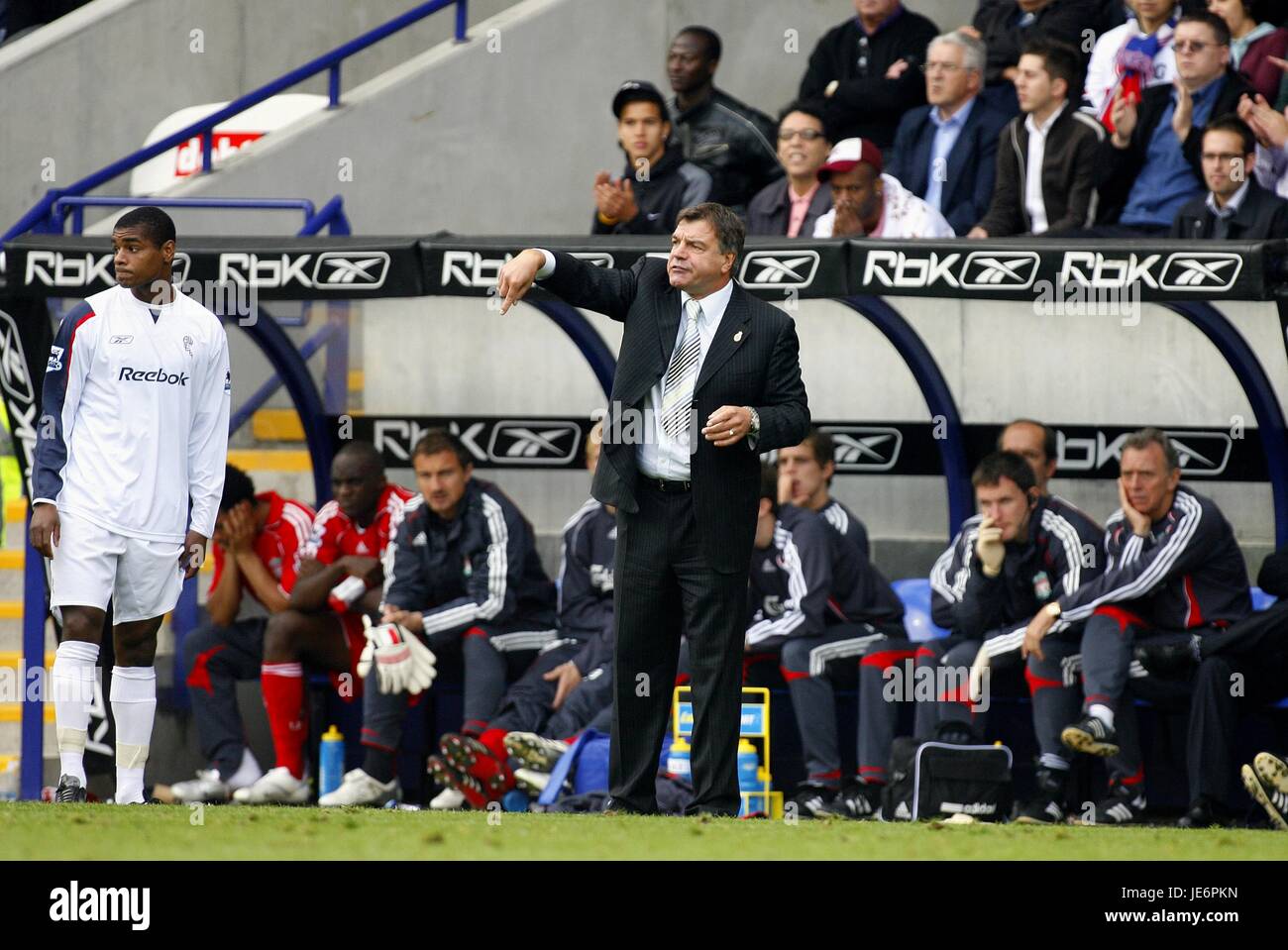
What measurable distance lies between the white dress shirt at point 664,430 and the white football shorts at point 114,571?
1.71 m

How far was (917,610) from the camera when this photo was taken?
356 inches

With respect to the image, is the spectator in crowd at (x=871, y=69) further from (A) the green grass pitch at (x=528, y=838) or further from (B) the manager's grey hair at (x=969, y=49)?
(A) the green grass pitch at (x=528, y=838)

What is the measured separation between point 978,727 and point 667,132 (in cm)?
365

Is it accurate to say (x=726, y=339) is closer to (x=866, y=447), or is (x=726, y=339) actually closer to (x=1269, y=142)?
(x=866, y=447)

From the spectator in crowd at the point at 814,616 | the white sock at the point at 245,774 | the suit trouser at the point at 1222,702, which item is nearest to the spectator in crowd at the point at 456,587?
the white sock at the point at 245,774

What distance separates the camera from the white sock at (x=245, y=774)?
9172 millimetres

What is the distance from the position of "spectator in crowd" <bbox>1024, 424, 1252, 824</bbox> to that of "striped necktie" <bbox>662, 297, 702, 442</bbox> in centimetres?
258

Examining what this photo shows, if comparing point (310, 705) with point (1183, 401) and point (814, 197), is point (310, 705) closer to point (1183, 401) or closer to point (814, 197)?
point (814, 197)

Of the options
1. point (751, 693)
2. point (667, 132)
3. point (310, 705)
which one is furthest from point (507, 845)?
point (667, 132)

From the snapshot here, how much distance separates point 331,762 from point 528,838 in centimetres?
388

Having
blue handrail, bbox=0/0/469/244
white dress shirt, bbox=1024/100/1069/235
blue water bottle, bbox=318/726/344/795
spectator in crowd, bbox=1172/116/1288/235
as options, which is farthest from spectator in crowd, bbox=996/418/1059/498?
blue handrail, bbox=0/0/469/244

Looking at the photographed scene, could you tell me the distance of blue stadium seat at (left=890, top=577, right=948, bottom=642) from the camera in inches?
351

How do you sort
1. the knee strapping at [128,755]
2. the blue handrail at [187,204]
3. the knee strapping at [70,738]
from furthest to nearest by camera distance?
the blue handrail at [187,204], the knee strapping at [128,755], the knee strapping at [70,738]
